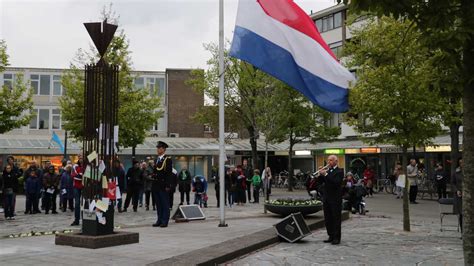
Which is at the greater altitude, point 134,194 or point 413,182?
point 413,182

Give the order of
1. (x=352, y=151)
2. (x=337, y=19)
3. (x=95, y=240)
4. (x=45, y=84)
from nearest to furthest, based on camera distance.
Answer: (x=95, y=240)
(x=352, y=151)
(x=337, y=19)
(x=45, y=84)

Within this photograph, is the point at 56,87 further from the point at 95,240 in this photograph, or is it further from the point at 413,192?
the point at 95,240

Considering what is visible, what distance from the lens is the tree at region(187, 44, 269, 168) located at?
34438mm

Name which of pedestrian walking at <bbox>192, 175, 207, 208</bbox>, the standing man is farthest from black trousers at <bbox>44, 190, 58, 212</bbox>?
the standing man

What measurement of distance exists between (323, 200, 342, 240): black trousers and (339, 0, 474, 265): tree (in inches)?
209

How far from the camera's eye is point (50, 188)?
728 inches

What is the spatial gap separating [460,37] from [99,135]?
7.18 meters

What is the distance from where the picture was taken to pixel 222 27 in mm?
12875

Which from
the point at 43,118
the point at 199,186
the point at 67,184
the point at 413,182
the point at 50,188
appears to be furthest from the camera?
the point at 43,118

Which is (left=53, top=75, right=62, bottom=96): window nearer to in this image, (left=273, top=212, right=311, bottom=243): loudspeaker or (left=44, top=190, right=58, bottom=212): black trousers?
(left=44, top=190, right=58, bottom=212): black trousers

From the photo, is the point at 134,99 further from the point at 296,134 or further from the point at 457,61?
the point at 457,61

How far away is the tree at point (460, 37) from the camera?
17.5 feet

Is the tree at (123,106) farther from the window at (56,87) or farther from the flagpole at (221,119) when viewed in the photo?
the window at (56,87)

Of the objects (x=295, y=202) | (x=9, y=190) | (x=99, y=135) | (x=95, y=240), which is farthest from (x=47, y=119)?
(x=95, y=240)
